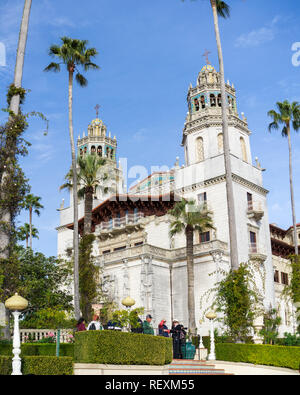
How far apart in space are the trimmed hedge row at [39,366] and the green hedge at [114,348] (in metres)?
0.77

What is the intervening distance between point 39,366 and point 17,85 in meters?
10.2

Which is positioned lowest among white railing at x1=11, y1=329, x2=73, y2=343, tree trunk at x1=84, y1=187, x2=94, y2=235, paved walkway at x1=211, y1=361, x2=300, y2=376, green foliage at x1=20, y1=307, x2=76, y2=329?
paved walkway at x1=211, y1=361, x2=300, y2=376

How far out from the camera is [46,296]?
3394 centimetres

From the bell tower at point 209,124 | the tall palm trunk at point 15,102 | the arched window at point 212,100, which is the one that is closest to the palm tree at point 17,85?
the tall palm trunk at point 15,102

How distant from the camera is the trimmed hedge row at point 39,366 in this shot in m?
12.8

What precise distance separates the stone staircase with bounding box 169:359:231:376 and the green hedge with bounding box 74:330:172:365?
3.01 meters

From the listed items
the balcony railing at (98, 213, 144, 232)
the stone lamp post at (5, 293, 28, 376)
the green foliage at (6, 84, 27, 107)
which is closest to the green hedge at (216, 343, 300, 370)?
the stone lamp post at (5, 293, 28, 376)

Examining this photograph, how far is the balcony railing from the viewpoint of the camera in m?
47.0

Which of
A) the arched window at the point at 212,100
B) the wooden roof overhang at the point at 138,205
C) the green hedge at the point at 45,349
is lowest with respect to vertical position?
the green hedge at the point at 45,349

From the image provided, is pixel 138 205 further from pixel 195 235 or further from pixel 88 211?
pixel 88 211

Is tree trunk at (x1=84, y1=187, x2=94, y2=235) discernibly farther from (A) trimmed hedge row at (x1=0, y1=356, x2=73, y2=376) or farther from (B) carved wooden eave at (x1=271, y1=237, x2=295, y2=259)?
(B) carved wooden eave at (x1=271, y1=237, x2=295, y2=259)

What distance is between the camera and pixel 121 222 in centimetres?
4847

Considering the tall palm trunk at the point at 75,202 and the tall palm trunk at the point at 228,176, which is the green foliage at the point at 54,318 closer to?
the tall palm trunk at the point at 75,202

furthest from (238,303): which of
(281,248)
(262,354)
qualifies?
(281,248)
